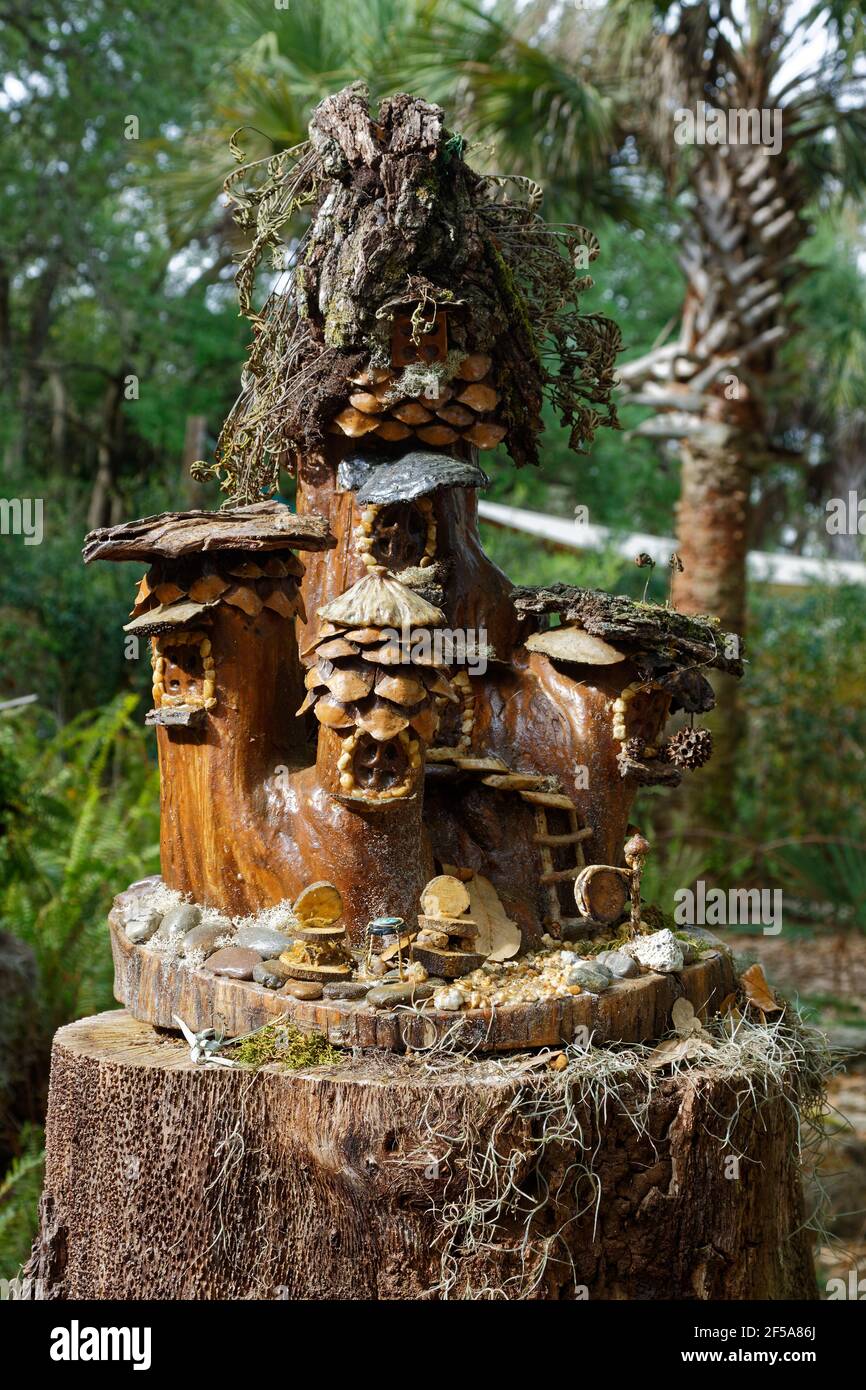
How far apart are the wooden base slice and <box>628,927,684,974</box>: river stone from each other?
0.41 meters

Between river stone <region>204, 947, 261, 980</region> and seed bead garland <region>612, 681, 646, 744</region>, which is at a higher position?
seed bead garland <region>612, 681, 646, 744</region>

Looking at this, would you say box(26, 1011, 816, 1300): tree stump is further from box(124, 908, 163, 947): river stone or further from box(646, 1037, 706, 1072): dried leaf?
box(124, 908, 163, 947): river stone

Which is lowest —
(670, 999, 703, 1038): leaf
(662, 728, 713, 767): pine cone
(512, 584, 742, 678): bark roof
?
(670, 999, 703, 1038): leaf

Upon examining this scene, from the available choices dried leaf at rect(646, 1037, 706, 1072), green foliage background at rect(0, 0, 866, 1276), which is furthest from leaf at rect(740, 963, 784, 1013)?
green foliage background at rect(0, 0, 866, 1276)

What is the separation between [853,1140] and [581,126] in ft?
18.4

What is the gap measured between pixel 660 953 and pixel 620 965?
0.39ft

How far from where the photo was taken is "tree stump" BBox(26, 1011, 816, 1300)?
231cm

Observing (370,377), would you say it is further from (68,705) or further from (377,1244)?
(68,705)

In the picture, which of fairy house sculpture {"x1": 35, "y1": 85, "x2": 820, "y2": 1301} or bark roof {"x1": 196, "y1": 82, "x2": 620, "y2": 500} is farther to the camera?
bark roof {"x1": 196, "y1": 82, "x2": 620, "y2": 500}

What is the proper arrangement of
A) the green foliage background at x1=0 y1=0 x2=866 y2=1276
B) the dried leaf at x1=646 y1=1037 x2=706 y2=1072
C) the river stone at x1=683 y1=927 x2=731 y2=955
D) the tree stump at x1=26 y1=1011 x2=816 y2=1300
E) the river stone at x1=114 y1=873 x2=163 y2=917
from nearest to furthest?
the tree stump at x1=26 y1=1011 x2=816 y2=1300, the dried leaf at x1=646 y1=1037 x2=706 y2=1072, the river stone at x1=114 y1=873 x2=163 y2=917, the river stone at x1=683 y1=927 x2=731 y2=955, the green foliage background at x1=0 y1=0 x2=866 y2=1276

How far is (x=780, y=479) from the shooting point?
72.5 feet

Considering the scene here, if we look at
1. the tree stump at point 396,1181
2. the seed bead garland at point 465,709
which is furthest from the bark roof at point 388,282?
the tree stump at point 396,1181

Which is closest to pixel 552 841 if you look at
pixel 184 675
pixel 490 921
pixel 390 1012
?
pixel 490 921
